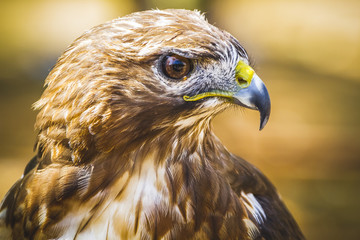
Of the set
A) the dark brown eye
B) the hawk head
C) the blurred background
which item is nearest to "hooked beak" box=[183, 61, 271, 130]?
the hawk head

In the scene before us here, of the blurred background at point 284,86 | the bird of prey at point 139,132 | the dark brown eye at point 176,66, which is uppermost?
the dark brown eye at point 176,66

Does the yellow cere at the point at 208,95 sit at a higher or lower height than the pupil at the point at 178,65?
lower

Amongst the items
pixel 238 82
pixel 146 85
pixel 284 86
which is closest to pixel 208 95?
pixel 238 82

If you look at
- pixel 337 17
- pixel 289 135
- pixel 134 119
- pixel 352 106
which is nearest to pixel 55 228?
pixel 134 119

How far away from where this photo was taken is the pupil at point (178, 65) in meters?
2.14

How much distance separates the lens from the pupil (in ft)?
7.04

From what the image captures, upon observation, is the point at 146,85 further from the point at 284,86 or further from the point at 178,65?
the point at 284,86

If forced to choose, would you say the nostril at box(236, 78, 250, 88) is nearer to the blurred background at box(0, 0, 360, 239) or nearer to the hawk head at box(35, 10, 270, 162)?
the hawk head at box(35, 10, 270, 162)

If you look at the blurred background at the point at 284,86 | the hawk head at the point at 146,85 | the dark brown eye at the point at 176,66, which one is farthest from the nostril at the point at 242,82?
Answer: the blurred background at the point at 284,86

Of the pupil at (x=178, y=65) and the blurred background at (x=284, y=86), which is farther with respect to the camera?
the blurred background at (x=284, y=86)

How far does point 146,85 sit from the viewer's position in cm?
222

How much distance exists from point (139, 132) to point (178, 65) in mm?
341

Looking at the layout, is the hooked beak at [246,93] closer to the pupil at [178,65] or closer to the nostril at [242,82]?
the nostril at [242,82]

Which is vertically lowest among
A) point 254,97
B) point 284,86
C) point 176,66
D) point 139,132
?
point 284,86
